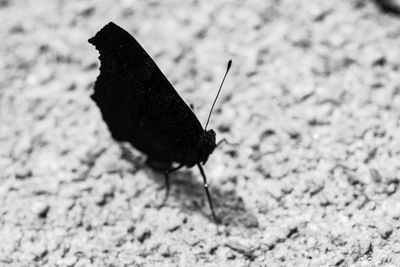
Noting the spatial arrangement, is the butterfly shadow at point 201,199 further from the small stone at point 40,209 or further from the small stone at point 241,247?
the small stone at point 40,209

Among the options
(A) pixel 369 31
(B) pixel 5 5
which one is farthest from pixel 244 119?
(B) pixel 5 5

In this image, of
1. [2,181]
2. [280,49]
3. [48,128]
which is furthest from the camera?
[280,49]

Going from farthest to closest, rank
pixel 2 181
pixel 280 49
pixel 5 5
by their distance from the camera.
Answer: pixel 5 5
pixel 280 49
pixel 2 181

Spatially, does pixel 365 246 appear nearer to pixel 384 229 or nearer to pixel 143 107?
pixel 384 229

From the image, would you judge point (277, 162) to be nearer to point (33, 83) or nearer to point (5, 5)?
point (33, 83)

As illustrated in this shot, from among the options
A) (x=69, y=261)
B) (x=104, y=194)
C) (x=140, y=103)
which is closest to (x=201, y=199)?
(x=104, y=194)

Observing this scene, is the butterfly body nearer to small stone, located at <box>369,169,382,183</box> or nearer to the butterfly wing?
the butterfly wing
